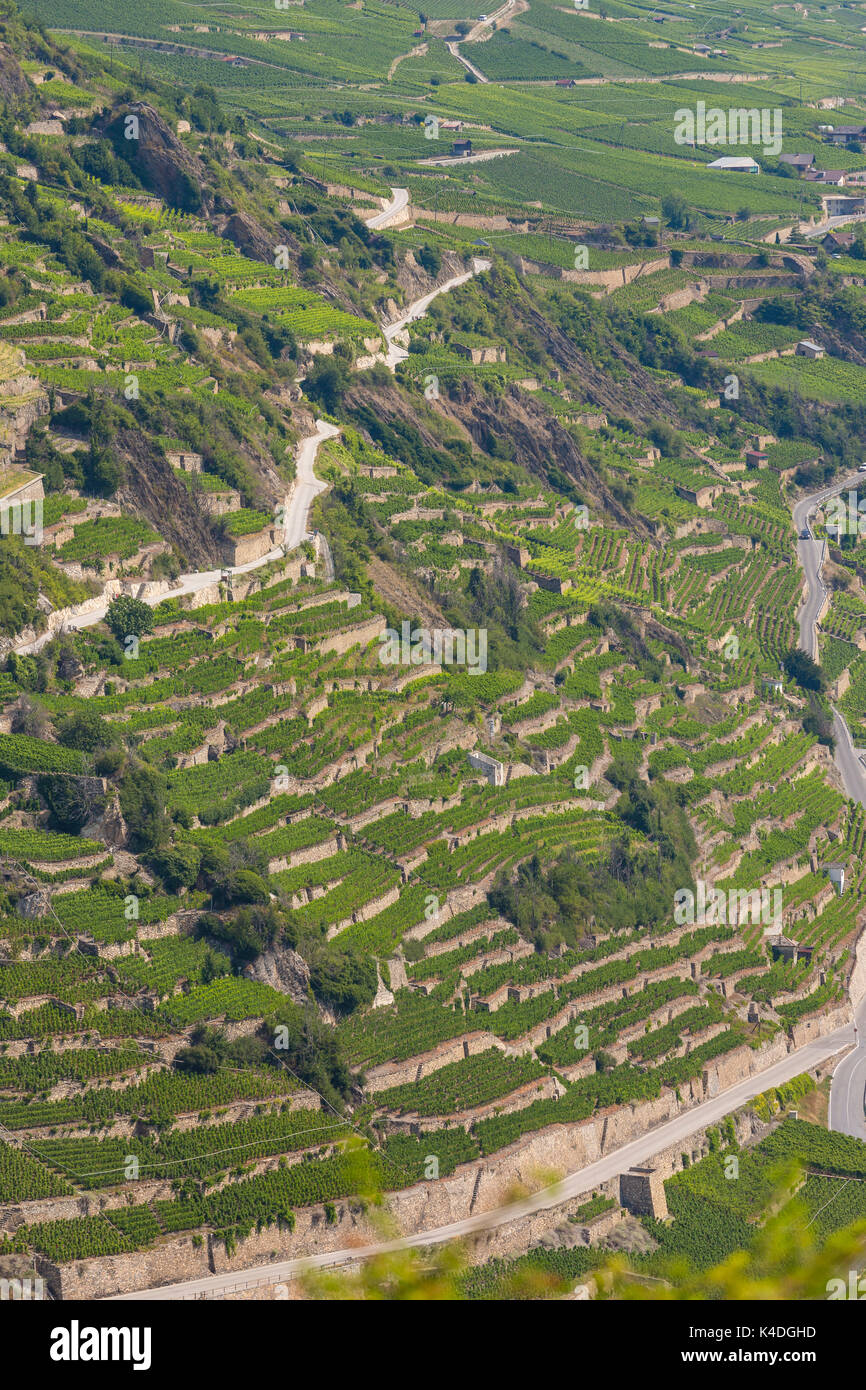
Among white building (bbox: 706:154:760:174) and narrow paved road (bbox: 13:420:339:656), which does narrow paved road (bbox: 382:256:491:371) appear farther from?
white building (bbox: 706:154:760:174)

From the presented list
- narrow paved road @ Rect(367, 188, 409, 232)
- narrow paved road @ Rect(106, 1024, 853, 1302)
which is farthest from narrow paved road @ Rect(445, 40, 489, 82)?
narrow paved road @ Rect(106, 1024, 853, 1302)

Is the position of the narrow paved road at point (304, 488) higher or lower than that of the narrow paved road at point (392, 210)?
lower

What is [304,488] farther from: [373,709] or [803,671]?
[803,671]

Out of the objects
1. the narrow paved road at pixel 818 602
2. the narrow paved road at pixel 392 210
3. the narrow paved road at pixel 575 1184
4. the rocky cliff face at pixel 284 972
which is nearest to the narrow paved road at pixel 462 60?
the narrow paved road at pixel 392 210

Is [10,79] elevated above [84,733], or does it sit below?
above

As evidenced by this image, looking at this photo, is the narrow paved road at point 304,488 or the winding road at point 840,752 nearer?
the winding road at point 840,752

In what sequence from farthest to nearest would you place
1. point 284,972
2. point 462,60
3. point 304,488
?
point 462,60 < point 304,488 < point 284,972

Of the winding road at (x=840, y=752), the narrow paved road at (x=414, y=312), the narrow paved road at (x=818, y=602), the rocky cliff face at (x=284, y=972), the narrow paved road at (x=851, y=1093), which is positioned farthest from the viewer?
the narrow paved road at (x=414, y=312)

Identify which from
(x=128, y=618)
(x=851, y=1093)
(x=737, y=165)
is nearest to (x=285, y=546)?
(x=128, y=618)

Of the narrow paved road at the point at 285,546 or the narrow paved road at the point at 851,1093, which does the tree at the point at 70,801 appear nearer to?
the narrow paved road at the point at 285,546
